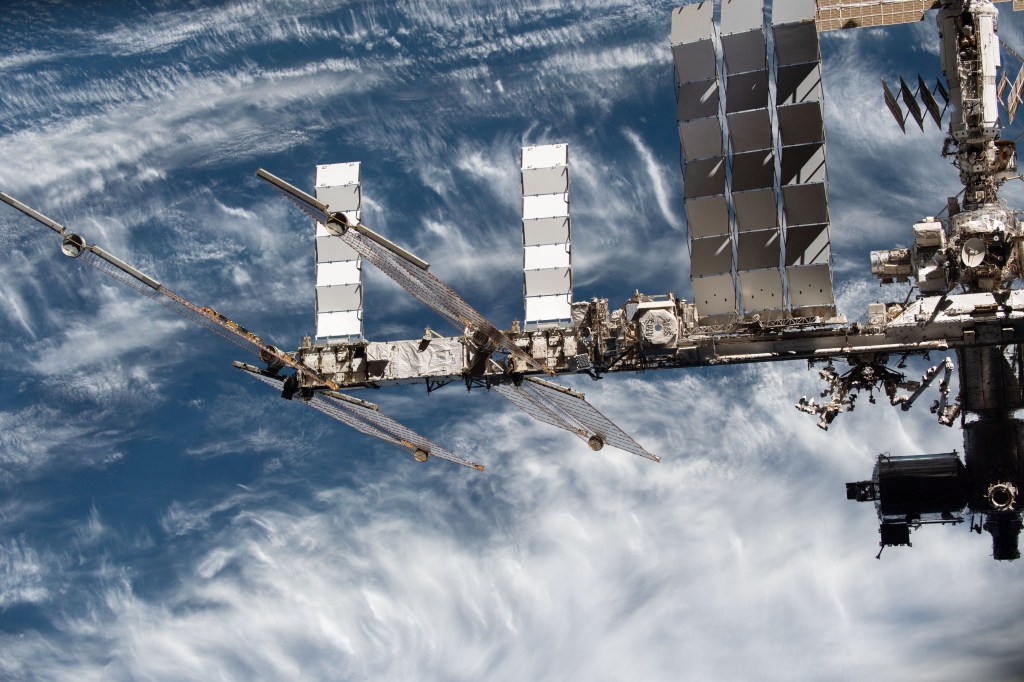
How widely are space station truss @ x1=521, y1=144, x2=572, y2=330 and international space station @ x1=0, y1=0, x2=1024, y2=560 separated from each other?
8 cm

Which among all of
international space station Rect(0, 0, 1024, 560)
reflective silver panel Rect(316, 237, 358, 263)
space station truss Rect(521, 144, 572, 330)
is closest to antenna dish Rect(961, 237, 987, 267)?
international space station Rect(0, 0, 1024, 560)

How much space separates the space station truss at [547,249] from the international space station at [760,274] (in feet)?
0.27

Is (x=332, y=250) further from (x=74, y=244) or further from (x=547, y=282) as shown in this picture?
(x=74, y=244)

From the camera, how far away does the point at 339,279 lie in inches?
2810

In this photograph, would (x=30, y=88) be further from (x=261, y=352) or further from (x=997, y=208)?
(x=997, y=208)

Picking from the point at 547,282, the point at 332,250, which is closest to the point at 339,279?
the point at 332,250

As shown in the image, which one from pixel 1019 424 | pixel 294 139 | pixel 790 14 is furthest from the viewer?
pixel 294 139

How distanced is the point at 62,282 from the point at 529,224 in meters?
57.8

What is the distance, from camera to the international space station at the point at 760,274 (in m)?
65.9

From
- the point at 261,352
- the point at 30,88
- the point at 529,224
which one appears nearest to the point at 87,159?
the point at 30,88

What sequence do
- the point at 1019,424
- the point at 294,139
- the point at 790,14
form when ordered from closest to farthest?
the point at 790,14
the point at 1019,424
the point at 294,139

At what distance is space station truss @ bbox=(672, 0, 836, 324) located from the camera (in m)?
66.3

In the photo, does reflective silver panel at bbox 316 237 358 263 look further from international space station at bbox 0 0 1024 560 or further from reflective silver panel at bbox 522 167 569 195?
reflective silver panel at bbox 522 167 569 195

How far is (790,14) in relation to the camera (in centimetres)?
6619
